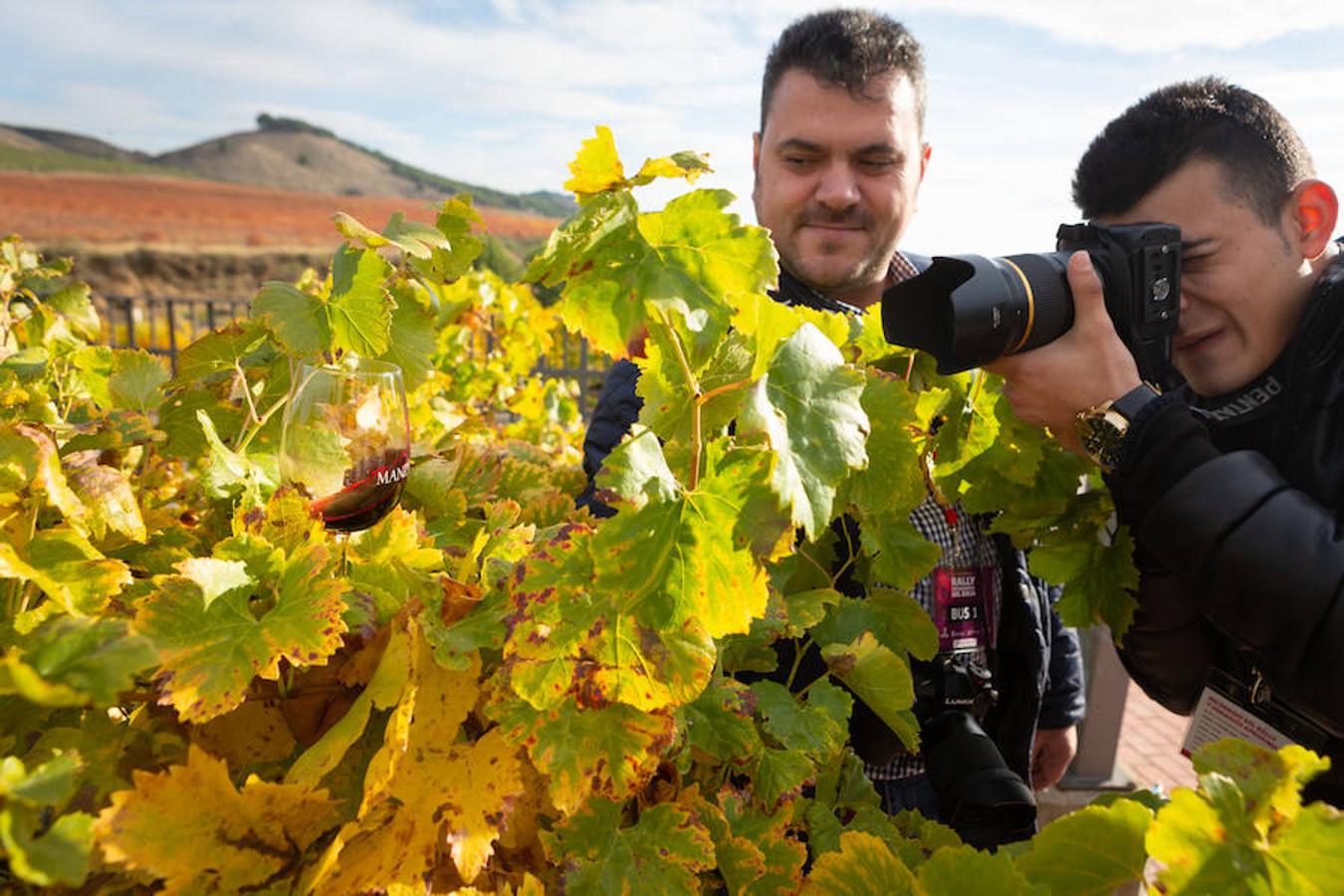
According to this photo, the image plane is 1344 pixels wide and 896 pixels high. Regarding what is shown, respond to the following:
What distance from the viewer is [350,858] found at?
21.7 inches

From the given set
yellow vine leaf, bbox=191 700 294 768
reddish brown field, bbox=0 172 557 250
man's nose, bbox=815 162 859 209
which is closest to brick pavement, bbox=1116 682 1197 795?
man's nose, bbox=815 162 859 209

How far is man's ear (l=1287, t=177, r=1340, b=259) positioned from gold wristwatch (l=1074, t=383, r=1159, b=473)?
76 centimetres

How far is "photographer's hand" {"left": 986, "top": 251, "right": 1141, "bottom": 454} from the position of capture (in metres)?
1.24

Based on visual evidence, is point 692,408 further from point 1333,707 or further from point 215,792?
point 1333,707

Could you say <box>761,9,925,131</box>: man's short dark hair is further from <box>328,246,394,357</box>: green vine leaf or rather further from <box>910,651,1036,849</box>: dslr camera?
<box>328,246,394,357</box>: green vine leaf

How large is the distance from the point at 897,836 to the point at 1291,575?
745 mm

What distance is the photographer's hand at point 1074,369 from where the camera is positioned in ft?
4.06

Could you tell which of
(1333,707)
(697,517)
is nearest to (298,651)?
(697,517)

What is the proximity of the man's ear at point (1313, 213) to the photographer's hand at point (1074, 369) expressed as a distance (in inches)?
27.0

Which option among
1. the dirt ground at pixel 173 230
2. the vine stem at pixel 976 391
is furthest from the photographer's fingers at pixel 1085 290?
the dirt ground at pixel 173 230

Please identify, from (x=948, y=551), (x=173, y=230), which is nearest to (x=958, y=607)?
(x=948, y=551)

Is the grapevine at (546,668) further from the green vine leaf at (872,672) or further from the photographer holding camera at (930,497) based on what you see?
the photographer holding camera at (930,497)

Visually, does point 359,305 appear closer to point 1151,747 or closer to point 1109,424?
point 1109,424

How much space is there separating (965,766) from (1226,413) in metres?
1.01
